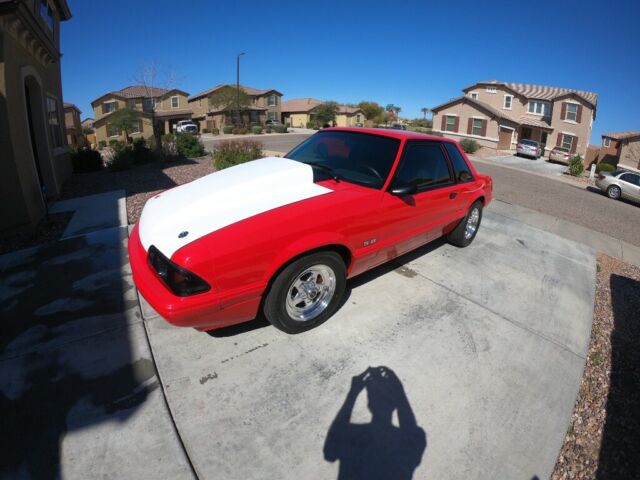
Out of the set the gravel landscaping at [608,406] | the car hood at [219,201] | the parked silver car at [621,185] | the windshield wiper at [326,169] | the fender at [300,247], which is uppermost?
the windshield wiper at [326,169]

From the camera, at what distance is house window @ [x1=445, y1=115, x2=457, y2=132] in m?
35.8

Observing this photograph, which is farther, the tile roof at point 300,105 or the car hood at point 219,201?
the tile roof at point 300,105

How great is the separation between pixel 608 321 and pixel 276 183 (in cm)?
412

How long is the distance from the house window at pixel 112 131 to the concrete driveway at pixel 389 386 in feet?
143

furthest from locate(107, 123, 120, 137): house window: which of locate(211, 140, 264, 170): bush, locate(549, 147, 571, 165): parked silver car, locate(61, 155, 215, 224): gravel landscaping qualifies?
locate(549, 147, 571, 165): parked silver car

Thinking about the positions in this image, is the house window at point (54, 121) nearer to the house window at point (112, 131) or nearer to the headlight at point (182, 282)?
the headlight at point (182, 282)

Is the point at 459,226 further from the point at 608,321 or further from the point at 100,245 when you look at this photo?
the point at 100,245

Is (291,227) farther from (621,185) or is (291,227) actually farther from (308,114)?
(308,114)

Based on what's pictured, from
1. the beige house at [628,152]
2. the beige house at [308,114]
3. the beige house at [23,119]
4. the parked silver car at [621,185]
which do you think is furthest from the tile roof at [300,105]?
the beige house at [23,119]

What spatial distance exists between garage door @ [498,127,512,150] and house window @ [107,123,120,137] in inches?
1598

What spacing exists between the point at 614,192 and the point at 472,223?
49.4ft

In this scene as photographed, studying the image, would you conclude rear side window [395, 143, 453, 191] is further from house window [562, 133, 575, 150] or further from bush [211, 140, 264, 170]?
house window [562, 133, 575, 150]

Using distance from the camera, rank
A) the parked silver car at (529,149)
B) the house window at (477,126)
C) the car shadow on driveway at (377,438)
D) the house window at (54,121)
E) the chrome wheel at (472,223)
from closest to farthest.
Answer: the car shadow on driveway at (377,438) → the chrome wheel at (472,223) → the house window at (54,121) → the parked silver car at (529,149) → the house window at (477,126)

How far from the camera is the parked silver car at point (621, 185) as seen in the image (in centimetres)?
1500
